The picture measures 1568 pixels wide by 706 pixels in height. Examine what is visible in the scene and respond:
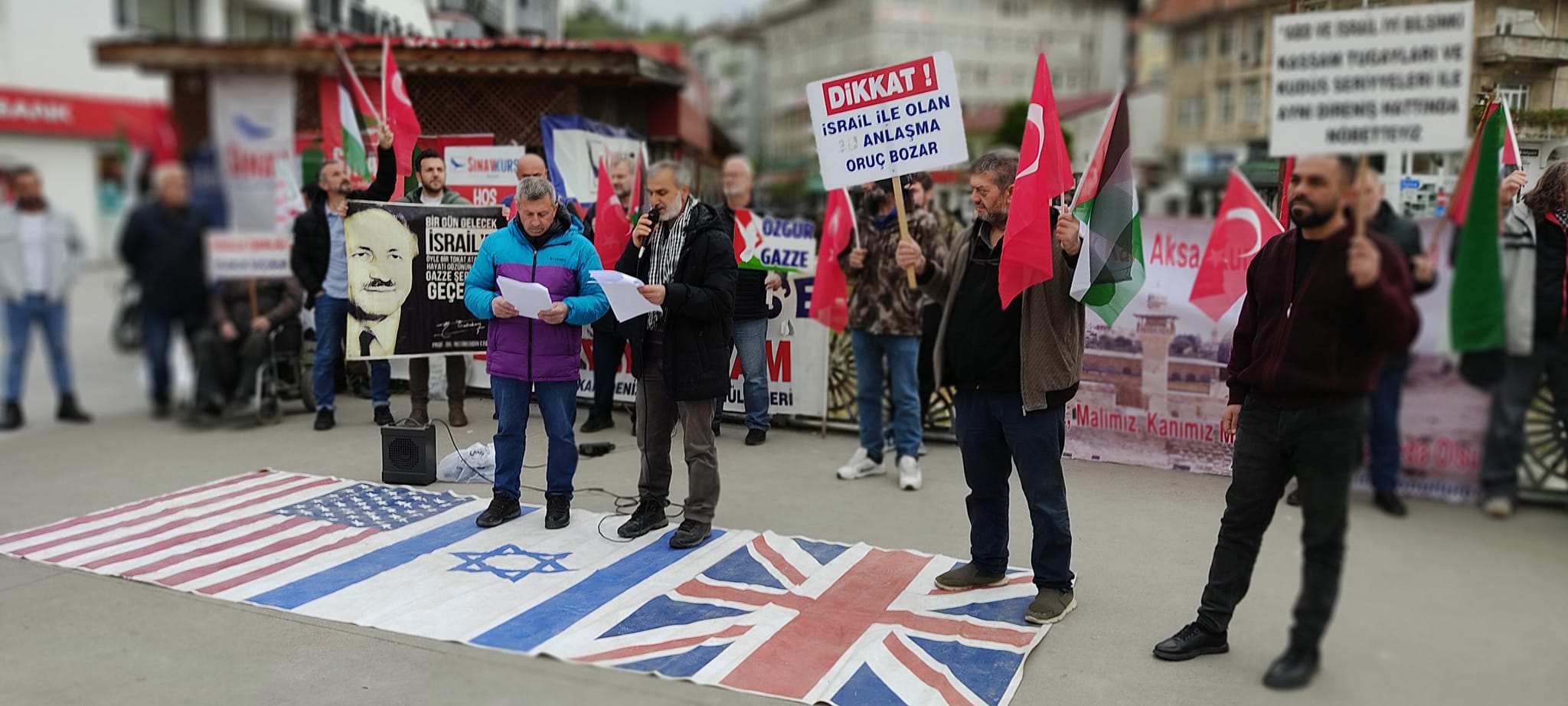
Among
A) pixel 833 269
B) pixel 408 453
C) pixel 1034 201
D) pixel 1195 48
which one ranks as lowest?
pixel 408 453

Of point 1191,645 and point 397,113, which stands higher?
point 397,113

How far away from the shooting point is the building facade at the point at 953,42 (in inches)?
3135

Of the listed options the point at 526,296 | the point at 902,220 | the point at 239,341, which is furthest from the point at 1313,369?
the point at 239,341

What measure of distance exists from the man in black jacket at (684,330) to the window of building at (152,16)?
866 inches

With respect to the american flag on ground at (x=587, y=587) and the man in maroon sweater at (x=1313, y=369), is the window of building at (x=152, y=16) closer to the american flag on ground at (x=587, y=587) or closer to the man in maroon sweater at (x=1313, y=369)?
the american flag on ground at (x=587, y=587)

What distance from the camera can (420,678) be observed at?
389 centimetres

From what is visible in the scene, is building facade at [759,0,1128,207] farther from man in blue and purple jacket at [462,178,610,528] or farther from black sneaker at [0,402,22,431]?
man in blue and purple jacket at [462,178,610,528]

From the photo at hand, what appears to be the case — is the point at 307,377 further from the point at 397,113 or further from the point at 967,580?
the point at 967,580

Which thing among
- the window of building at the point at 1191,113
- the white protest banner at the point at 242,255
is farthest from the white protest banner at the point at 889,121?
the window of building at the point at 1191,113

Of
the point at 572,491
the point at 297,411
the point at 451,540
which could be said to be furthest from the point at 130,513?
the point at 572,491

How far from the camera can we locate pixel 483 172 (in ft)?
21.7

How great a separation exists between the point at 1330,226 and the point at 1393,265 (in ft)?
0.67

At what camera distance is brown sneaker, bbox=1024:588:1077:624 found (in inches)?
170

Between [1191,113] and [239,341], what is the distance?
2256 inches
